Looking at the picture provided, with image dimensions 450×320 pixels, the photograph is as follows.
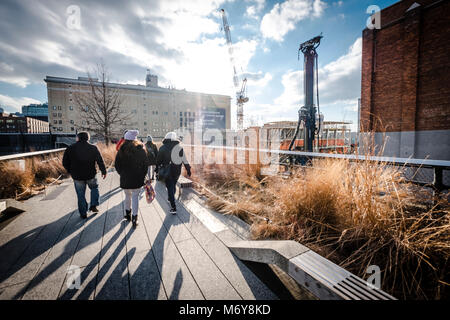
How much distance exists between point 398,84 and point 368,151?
35.6 ft

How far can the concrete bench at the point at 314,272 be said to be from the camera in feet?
4.53

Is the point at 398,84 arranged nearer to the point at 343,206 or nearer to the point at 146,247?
the point at 343,206

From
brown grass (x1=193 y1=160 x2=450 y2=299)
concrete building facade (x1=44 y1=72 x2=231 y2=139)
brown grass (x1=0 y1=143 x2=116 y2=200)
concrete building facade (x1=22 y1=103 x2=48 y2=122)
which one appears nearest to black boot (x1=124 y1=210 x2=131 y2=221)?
brown grass (x1=193 y1=160 x2=450 y2=299)

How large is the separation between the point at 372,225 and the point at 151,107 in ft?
250

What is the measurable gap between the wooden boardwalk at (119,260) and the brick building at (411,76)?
9928 mm

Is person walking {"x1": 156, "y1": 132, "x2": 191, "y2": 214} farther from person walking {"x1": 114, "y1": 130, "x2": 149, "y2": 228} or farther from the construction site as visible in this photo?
person walking {"x1": 114, "y1": 130, "x2": 149, "y2": 228}

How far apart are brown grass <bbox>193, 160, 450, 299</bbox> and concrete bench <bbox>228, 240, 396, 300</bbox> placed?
1.03 feet

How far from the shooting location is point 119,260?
2.41 meters

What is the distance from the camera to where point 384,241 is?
1937 mm

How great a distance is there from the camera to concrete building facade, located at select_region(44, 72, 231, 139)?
190ft

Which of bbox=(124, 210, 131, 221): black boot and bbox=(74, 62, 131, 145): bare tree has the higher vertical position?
bbox=(74, 62, 131, 145): bare tree

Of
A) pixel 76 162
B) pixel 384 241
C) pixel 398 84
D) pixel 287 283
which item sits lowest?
pixel 287 283

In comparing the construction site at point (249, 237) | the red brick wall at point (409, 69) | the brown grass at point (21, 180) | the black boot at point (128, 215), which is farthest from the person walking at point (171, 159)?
the red brick wall at point (409, 69)
